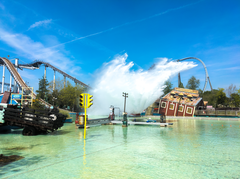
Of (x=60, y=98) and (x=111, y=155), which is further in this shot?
(x=60, y=98)

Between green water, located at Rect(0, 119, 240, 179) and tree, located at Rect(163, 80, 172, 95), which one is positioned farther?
tree, located at Rect(163, 80, 172, 95)

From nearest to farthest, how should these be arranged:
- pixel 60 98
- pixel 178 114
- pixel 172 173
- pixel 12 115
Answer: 1. pixel 172 173
2. pixel 12 115
3. pixel 178 114
4. pixel 60 98

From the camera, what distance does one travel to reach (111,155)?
24.4ft

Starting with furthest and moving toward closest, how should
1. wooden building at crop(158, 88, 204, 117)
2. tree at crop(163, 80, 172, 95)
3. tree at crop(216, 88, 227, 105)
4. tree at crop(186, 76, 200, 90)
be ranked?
tree at crop(186, 76, 200, 90) → tree at crop(163, 80, 172, 95) → tree at crop(216, 88, 227, 105) → wooden building at crop(158, 88, 204, 117)

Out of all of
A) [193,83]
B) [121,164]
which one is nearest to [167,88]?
[193,83]

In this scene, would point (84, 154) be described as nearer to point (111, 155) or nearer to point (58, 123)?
point (111, 155)

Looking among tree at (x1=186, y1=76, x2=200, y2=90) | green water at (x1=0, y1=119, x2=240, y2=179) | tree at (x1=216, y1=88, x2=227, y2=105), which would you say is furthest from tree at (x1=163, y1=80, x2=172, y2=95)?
green water at (x1=0, y1=119, x2=240, y2=179)

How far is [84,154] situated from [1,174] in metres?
3.08

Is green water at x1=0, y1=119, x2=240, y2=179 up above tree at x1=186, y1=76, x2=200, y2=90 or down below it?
below

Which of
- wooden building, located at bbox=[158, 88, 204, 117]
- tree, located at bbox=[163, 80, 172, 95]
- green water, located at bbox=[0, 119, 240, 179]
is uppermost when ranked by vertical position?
tree, located at bbox=[163, 80, 172, 95]

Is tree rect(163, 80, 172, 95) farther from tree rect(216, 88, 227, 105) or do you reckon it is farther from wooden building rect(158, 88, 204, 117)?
wooden building rect(158, 88, 204, 117)

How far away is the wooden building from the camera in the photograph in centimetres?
4831

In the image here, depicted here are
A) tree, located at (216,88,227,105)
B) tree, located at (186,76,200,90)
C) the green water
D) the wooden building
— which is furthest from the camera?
tree, located at (186,76,200,90)

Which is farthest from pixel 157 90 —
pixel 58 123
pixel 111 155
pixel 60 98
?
pixel 111 155
